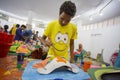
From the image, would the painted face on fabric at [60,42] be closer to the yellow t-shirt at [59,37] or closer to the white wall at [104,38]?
the yellow t-shirt at [59,37]

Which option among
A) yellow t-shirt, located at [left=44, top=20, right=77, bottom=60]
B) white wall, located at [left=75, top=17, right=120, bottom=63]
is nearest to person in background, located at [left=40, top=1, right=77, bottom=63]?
yellow t-shirt, located at [left=44, top=20, right=77, bottom=60]

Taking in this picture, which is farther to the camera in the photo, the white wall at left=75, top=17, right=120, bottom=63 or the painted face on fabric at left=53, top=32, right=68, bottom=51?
the white wall at left=75, top=17, right=120, bottom=63

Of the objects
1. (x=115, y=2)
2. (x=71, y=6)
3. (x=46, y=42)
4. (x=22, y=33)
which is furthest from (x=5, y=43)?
(x=115, y=2)

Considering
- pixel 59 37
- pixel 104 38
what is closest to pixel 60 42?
pixel 59 37

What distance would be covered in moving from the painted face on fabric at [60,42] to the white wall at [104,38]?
468 cm

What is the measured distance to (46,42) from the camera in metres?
1.33

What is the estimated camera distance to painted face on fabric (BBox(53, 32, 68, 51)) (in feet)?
4.44

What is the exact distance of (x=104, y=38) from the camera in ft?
20.9

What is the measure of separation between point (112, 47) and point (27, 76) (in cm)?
559

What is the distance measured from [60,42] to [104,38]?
5.59 metres

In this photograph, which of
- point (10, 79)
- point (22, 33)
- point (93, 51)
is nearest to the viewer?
point (10, 79)

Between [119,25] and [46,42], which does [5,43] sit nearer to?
[46,42]

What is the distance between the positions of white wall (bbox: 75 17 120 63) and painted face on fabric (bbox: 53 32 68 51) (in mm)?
4676

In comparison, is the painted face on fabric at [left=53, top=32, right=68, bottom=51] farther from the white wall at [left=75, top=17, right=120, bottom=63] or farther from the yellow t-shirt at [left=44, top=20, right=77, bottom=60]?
the white wall at [left=75, top=17, right=120, bottom=63]
